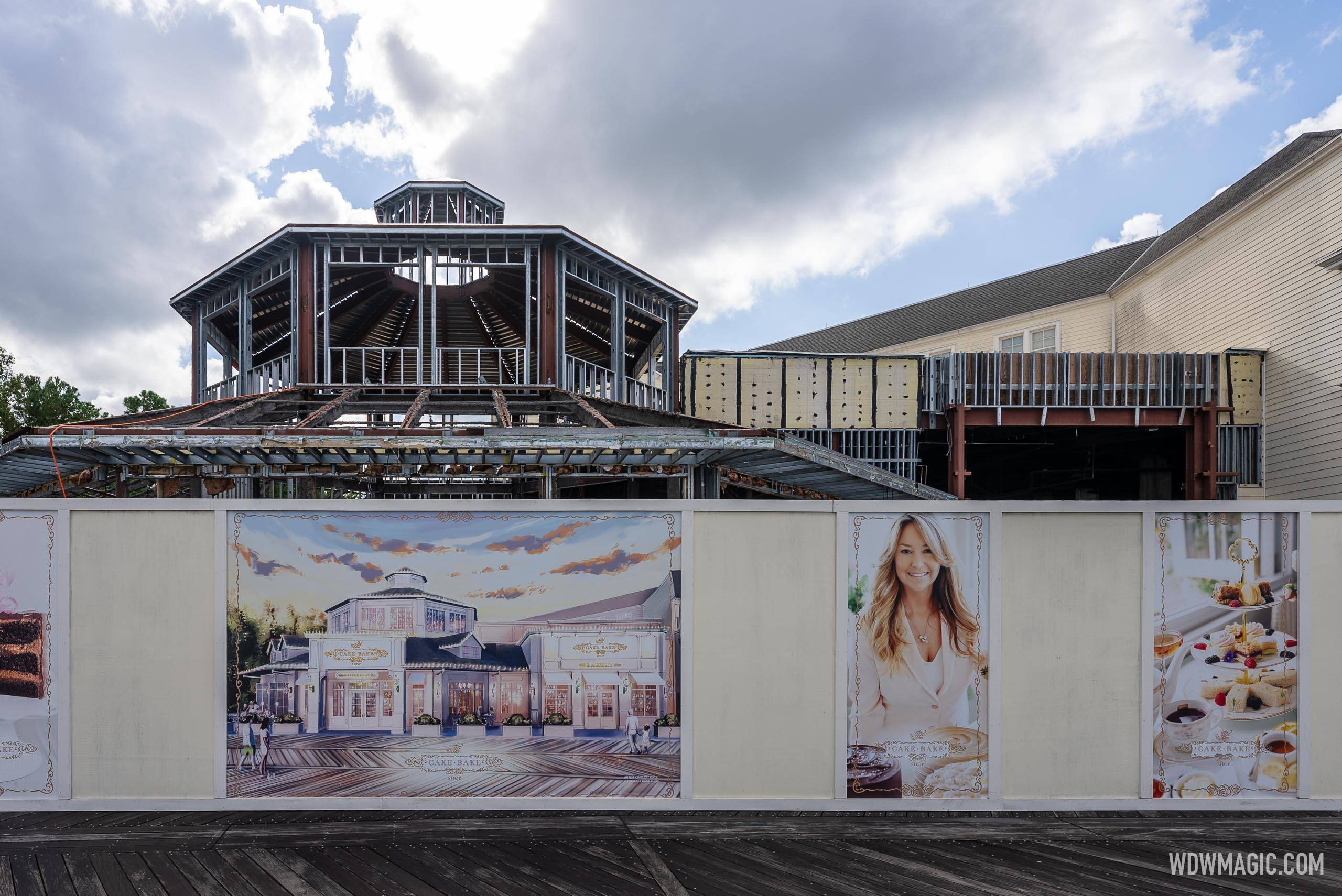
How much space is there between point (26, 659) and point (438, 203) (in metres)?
14.9

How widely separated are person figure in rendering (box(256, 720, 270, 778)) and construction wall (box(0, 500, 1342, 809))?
0.81ft

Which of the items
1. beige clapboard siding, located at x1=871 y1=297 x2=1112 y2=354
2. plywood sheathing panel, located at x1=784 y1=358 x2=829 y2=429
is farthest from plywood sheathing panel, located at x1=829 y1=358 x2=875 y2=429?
beige clapboard siding, located at x1=871 y1=297 x2=1112 y2=354

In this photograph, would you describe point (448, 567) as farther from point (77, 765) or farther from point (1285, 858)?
point (1285, 858)

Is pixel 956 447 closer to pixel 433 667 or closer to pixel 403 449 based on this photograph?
pixel 403 449

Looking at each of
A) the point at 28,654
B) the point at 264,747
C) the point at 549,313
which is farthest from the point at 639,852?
the point at 549,313

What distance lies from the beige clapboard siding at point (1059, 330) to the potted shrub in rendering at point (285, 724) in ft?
74.9

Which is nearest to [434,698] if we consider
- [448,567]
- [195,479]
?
[448,567]

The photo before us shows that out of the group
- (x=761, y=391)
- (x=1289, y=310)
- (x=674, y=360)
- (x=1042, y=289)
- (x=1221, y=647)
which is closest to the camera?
(x=1221, y=647)

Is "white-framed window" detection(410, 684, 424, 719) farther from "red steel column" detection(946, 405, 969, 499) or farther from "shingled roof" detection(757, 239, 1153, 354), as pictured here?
"shingled roof" detection(757, 239, 1153, 354)

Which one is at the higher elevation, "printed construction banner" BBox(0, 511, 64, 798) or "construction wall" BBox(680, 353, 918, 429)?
"construction wall" BBox(680, 353, 918, 429)

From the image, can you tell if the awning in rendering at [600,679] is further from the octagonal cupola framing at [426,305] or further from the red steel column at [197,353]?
the red steel column at [197,353]

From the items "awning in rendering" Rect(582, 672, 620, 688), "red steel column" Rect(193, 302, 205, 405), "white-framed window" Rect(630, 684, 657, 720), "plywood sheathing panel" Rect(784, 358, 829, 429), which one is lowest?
"white-framed window" Rect(630, 684, 657, 720)

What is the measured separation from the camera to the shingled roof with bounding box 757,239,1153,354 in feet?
79.9

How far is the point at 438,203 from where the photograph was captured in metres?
17.1
